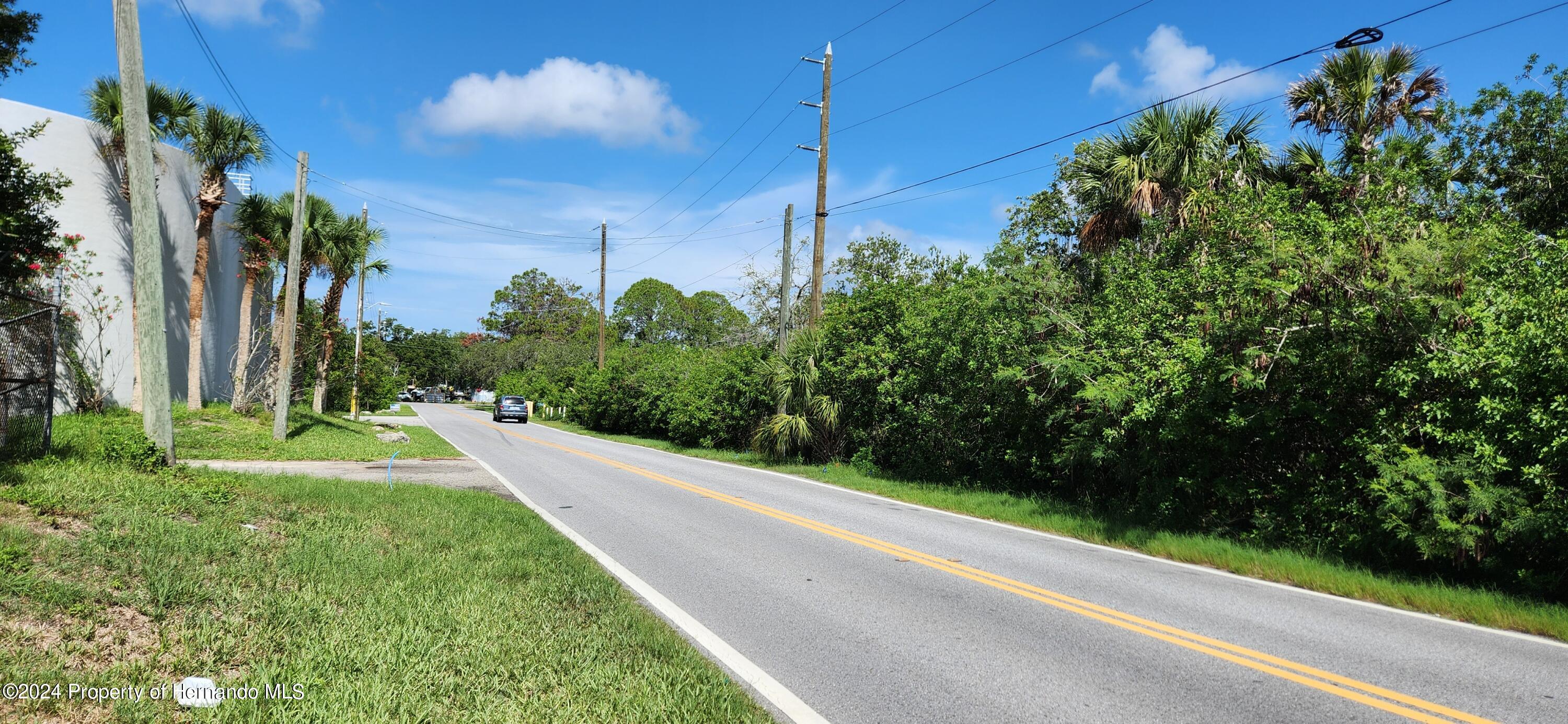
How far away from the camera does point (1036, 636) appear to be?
216 inches

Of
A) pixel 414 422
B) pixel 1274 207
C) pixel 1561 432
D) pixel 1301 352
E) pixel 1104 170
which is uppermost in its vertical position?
pixel 1104 170

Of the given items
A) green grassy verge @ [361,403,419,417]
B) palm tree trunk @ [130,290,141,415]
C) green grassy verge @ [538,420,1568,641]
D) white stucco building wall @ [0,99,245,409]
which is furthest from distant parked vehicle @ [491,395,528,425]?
green grassy verge @ [538,420,1568,641]

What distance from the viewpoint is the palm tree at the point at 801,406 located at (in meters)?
18.5

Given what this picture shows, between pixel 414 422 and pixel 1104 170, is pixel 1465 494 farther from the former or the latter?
pixel 414 422

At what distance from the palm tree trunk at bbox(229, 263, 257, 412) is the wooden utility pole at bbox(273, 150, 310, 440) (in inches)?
128

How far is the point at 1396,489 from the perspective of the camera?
7180mm

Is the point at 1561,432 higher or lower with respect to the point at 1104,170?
lower

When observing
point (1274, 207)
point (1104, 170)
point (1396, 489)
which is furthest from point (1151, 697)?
point (1104, 170)

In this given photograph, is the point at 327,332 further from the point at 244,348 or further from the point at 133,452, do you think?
the point at 133,452

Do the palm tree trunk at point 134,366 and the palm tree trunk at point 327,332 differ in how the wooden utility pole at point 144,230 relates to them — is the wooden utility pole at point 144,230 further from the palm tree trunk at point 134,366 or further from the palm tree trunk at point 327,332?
the palm tree trunk at point 327,332

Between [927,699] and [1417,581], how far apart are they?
559 cm

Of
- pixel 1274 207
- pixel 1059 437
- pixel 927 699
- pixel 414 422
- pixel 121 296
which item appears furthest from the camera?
pixel 414 422

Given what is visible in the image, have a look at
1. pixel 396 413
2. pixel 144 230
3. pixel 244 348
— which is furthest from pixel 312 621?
pixel 396 413

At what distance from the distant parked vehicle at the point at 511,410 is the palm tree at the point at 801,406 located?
2740 centimetres
